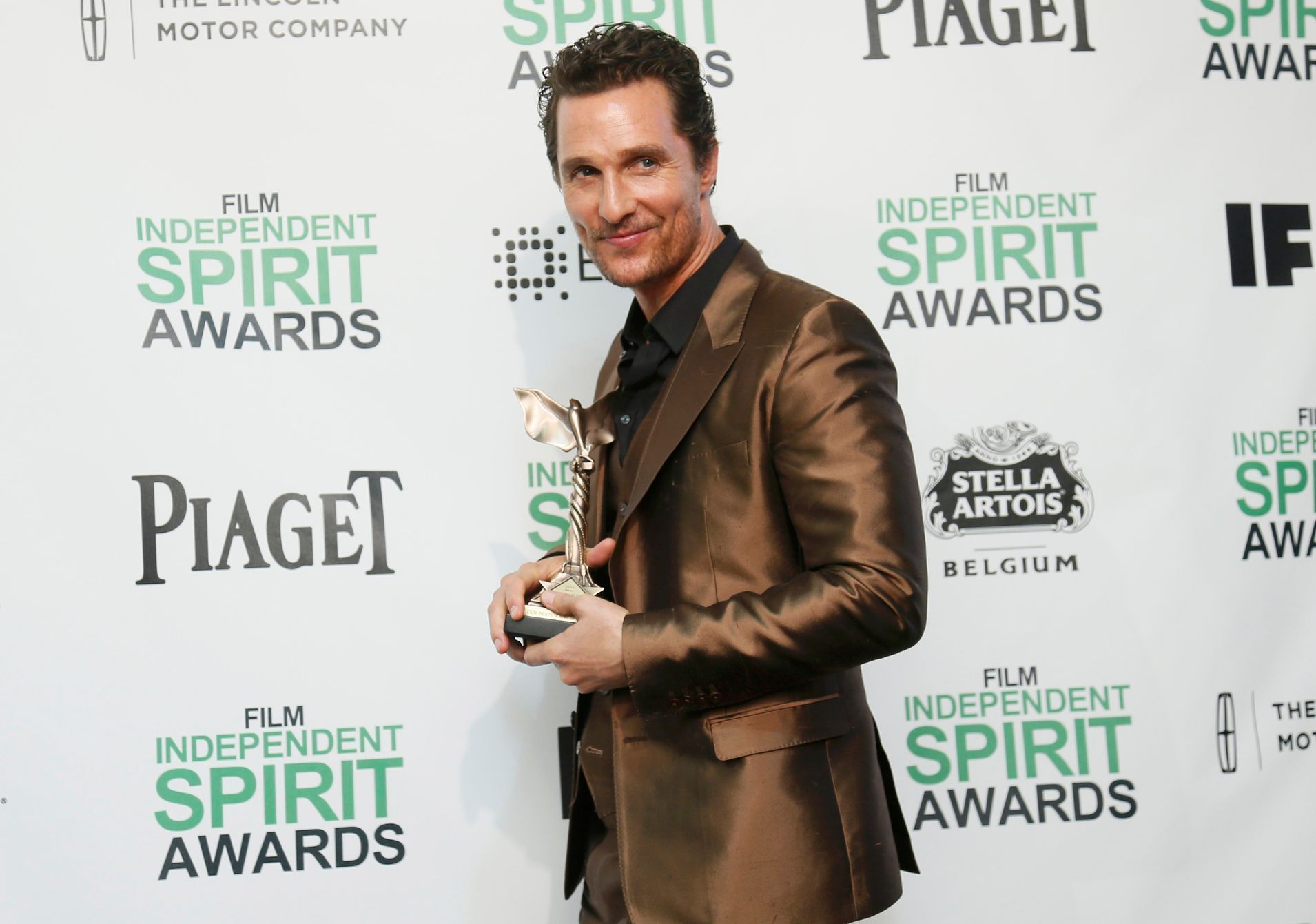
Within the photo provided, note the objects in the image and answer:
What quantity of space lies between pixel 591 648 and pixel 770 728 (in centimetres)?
24

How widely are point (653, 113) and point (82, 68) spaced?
1.34 m

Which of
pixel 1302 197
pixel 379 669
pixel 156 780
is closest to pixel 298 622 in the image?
pixel 379 669

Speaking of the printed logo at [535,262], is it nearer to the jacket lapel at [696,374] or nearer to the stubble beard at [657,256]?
the stubble beard at [657,256]

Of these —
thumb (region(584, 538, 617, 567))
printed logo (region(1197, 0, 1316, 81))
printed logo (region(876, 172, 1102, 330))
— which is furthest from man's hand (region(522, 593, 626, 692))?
printed logo (region(1197, 0, 1316, 81))

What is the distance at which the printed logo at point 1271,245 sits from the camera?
7.46ft

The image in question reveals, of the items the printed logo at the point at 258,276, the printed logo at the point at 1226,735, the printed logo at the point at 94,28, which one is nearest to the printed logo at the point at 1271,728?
the printed logo at the point at 1226,735

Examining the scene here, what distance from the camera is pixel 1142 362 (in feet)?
7.32

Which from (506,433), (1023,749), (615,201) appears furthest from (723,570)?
(1023,749)

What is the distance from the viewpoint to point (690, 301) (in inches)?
59.6

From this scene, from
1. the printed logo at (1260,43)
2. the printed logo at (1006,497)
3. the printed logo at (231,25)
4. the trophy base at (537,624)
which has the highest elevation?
the printed logo at (231,25)

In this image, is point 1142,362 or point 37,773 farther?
point 1142,362

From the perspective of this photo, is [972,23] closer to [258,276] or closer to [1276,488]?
[1276,488]

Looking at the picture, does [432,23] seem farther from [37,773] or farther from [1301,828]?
[1301,828]

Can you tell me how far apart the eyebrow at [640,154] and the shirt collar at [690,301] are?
0.15m
